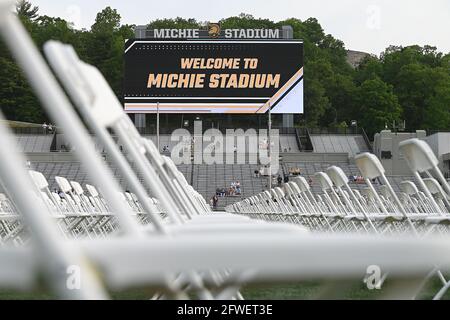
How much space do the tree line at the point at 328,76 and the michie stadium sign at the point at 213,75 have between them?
19422mm

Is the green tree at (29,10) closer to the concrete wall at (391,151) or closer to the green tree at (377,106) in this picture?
the green tree at (377,106)

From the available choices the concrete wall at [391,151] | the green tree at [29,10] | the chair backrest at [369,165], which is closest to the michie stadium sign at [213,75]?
the concrete wall at [391,151]

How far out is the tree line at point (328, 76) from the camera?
6838 cm

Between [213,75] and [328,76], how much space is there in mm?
25561

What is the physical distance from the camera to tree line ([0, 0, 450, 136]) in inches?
2692

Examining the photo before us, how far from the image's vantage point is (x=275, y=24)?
7950 centimetres

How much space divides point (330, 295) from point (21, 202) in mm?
363

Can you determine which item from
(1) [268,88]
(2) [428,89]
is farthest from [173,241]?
(2) [428,89]

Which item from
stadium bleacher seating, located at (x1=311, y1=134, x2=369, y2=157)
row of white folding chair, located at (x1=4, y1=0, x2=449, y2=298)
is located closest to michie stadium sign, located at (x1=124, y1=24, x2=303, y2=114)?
stadium bleacher seating, located at (x1=311, y1=134, x2=369, y2=157)

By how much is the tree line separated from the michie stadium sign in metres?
19.4

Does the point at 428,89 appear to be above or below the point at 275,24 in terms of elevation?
below

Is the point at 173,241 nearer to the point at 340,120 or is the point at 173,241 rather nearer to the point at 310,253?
the point at 310,253

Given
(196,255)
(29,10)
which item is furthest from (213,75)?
(196,255)

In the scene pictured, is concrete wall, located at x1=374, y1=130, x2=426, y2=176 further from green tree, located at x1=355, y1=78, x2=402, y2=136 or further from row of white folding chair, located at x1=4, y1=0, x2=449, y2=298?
row of white folding chair, located at x1=4, y1=0, x2=449, y2=298
